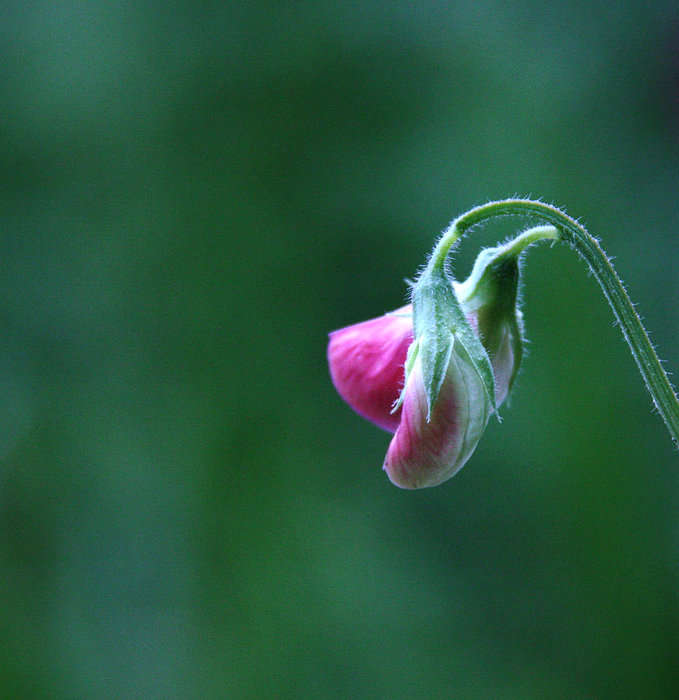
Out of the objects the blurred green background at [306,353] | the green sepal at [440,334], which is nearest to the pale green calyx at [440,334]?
the green sepal at [440,334]

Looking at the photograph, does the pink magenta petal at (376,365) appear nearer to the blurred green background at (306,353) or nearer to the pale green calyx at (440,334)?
the pale green calyx at (440,334)

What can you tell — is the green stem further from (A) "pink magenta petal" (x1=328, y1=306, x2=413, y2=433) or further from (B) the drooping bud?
(A) "pink magenta petal" (x1=328, y1=306, x2=413, y2=433)

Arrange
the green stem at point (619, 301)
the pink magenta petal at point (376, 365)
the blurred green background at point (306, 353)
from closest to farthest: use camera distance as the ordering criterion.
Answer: the green stem at point (619, 301), the pink magenta petal at point (376, 365), the blurred green background at point (306, 353)

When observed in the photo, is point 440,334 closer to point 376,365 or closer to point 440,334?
point 440,334

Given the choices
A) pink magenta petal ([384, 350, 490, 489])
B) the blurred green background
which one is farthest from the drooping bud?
the blurred green background

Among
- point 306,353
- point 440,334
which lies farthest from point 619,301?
point 306,353

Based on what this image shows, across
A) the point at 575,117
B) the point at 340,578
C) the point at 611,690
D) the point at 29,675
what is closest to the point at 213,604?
the point at 340,578

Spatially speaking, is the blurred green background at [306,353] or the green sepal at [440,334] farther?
the blurred green background at [306,353]
